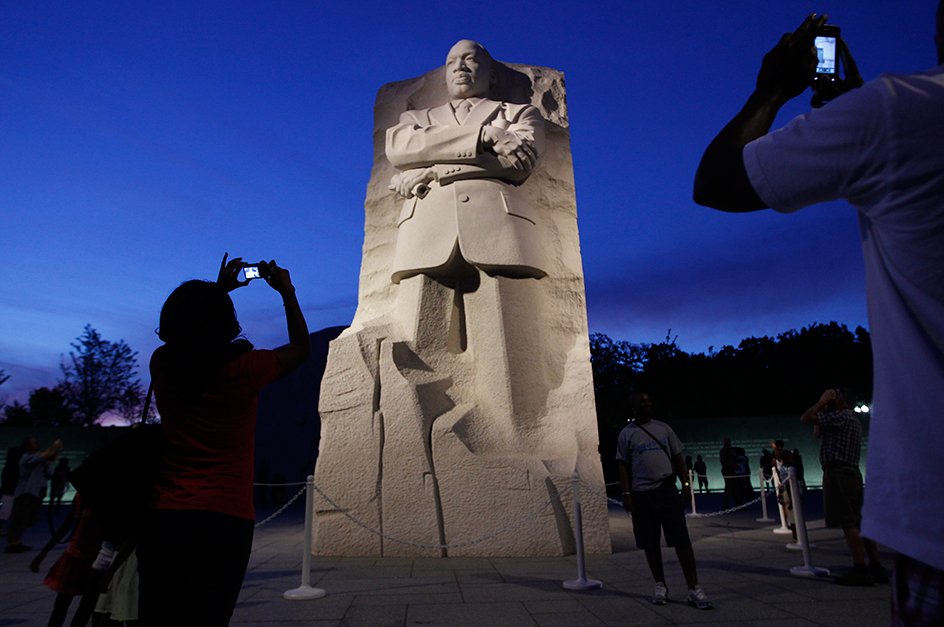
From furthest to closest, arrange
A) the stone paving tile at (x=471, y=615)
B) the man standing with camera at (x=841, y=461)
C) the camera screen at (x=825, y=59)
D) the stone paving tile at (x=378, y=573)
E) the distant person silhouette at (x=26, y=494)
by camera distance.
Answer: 1. the distant person silhouette at (x=26, y=494)
2. the stone paving tile at (x=378, y=573)
3. the man standing with camera at (x=841, y=461)
4. the stone paving tile at (x=471, y=615)
5. the camera screen at (x=825, y=59)

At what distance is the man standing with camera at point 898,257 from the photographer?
0.81 meters

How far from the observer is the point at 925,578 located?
0.80 m

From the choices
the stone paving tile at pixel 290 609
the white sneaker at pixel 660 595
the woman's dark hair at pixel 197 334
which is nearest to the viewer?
the woman's dark hair at pixel 197 334

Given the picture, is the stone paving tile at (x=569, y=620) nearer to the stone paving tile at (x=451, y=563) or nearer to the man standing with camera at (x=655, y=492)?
the man standing with camera at (x=655, y=492)

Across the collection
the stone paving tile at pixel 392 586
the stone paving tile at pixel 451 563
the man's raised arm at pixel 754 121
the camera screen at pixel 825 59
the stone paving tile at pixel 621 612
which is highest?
the camera screen at pixel 825 59

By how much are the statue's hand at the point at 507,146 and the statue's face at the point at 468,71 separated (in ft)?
2.86

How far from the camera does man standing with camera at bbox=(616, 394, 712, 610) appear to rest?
3.35 m

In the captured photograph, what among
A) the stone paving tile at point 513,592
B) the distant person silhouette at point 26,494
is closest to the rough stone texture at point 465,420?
the stone paving tile at point 513,592

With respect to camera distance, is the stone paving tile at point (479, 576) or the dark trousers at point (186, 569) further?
the stone paving tile at point (479, 576)

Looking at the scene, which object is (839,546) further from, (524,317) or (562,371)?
(524,317)

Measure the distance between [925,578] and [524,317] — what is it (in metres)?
4.66

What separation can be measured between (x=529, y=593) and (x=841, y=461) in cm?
225

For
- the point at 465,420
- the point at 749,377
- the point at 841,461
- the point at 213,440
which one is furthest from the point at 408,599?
the point at 749,377

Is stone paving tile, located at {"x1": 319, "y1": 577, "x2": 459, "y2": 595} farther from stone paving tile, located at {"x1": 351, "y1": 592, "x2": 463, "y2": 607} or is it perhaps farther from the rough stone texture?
the rough stone texture
